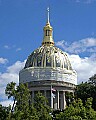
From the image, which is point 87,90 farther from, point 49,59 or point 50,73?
point 49,59

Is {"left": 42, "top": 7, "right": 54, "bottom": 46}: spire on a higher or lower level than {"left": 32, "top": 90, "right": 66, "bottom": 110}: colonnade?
higher

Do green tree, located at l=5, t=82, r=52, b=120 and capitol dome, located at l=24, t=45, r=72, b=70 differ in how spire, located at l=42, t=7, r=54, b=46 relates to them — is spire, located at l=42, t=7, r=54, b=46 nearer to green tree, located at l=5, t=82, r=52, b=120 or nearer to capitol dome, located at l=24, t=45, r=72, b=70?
capitol dome, located at l=24, t=45, r=72, b=70

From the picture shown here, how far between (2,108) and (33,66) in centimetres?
6621

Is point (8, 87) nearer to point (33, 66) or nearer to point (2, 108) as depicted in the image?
point (2, 108)

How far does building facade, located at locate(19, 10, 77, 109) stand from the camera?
102 meters

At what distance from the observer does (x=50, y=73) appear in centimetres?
10612

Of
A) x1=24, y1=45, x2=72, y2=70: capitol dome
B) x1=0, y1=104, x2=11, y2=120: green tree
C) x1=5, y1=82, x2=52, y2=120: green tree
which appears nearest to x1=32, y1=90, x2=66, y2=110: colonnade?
x1=24, y1=45, x2=72, y2=70: capitol dome

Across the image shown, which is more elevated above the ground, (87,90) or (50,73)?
(50,73)

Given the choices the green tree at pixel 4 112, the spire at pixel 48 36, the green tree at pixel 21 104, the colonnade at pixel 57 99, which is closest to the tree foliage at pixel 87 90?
the colonnade at pixel 57 99

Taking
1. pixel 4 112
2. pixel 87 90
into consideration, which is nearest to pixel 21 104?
pixel 4 112

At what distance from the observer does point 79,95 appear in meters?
74.2

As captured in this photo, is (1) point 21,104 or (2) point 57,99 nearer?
(1) point 21,104

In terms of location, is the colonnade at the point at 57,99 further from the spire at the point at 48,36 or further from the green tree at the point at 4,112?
the green tree at the point at 4,112

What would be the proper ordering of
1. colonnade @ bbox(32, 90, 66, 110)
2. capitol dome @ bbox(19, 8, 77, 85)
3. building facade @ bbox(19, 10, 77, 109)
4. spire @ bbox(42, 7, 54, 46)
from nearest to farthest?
colonnade @ bbox(32, 90, 66, 110), building facade @ bbox(19, 10, 77, 109), capitol dome @ bbox(19, 8, 77, 85), spire @ bbox(42, 7, 54, 46)
